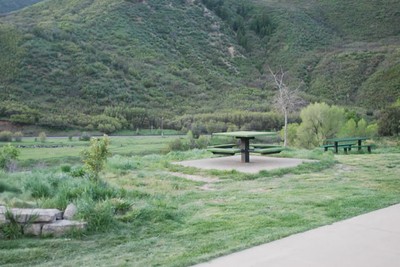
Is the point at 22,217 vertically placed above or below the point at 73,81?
below

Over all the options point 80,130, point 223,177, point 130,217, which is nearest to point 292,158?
point 223,177

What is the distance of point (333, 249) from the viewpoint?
4527mm

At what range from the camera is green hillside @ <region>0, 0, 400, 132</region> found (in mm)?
37031

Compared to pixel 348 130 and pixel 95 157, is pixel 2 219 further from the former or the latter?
pixel 348 130

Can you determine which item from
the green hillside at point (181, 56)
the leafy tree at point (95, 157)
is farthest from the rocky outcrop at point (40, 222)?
the green hillside at point (181, 56)

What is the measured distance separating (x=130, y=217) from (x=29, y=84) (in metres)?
33.7

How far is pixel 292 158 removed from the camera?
14312 mm

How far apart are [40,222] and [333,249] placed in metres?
3.30

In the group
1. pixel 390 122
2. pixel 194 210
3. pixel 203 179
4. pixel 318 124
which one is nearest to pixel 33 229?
pixel 194 210

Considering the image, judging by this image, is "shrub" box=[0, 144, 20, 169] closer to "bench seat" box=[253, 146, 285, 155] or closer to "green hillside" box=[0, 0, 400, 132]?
"bench seat" box=[253, 146, 285, 155]

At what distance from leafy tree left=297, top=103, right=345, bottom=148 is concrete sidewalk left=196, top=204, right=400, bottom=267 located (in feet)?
72.0

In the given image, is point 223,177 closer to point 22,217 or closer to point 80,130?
point 22,217

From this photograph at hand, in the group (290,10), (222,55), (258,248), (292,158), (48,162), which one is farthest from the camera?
(290,10)

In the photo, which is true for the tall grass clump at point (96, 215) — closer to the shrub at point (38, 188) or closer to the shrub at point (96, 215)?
the shrub at point (96, 215)
